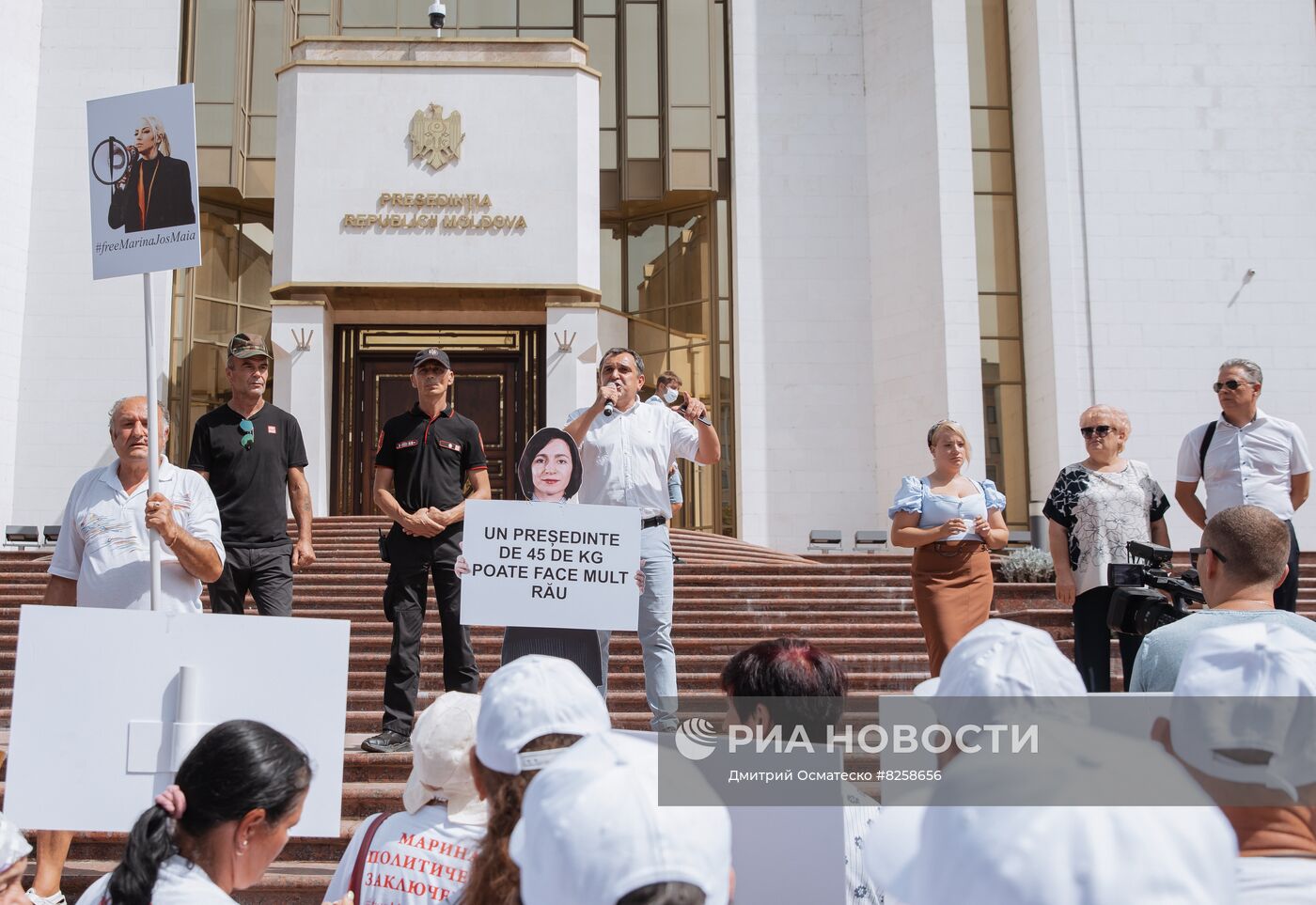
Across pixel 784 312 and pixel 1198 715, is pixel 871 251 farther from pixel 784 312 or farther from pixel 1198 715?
pixel 1198 715

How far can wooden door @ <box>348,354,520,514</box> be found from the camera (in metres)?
16.0

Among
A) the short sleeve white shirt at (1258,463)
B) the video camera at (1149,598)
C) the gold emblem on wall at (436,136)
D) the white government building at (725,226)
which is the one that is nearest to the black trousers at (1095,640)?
the video camera at (1149,598)

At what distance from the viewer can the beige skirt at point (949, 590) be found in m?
5.51

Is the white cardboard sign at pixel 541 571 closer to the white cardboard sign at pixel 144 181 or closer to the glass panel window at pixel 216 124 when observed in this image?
the white cardboard sign at pixel 144 181

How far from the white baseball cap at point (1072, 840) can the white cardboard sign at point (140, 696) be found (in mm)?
2010

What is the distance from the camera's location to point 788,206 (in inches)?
683

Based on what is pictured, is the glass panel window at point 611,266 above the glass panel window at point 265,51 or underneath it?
underneath

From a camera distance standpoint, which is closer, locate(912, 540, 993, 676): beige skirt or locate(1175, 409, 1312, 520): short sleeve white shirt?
locate(912, 540, 993, 676): beige skirt

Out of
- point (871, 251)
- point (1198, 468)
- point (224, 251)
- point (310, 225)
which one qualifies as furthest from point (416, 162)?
point (1198, 468)

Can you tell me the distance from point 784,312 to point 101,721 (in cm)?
1463

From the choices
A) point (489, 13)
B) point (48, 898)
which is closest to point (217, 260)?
point (489, 13)

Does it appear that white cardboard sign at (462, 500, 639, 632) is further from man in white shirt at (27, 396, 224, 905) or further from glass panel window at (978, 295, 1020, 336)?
glass panel window at (978, 295, 1020, 336)

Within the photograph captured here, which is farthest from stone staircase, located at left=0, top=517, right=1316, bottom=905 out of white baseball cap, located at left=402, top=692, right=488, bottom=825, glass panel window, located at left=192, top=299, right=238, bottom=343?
glass panel window, located at left=192, top=299, right=238, bottom=343

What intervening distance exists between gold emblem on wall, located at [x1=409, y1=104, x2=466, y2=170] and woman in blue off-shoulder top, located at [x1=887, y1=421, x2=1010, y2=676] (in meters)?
11.1
